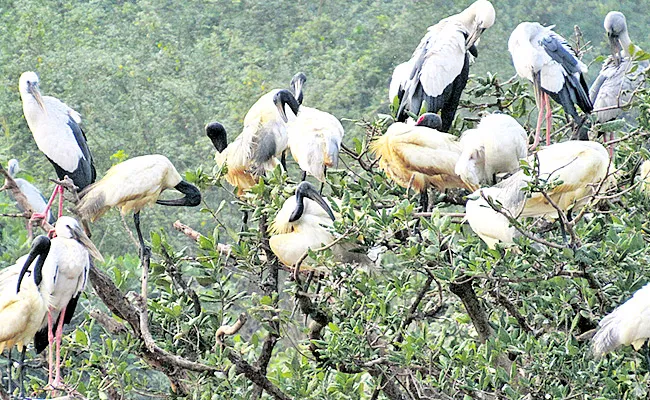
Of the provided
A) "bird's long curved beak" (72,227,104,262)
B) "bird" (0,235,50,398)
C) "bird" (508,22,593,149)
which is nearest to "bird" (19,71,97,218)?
"bird's long curved beak" (72,227,104,262)

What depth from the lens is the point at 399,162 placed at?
379cm

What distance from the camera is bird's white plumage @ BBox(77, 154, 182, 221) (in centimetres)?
443

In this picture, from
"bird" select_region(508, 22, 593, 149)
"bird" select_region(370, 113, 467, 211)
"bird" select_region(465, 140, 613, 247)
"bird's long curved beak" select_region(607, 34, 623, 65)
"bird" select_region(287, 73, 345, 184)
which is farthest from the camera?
"bird's long curved beak" select_region(607, 34, 623, 65)

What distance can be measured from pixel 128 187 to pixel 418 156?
1249 millimetres

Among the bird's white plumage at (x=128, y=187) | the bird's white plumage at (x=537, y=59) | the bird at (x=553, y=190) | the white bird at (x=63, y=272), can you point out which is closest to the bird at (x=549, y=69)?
the bird's white plumage at (x=537, y=59)

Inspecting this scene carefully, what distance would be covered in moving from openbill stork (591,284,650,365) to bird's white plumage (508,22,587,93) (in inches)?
57.5

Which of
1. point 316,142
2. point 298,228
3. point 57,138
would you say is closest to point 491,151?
point 298,228

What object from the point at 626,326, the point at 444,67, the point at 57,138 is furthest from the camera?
the point at 57,138

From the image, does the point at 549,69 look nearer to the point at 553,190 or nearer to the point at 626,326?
the point at 553,190

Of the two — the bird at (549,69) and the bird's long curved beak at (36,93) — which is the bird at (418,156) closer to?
the bird at (549,69)

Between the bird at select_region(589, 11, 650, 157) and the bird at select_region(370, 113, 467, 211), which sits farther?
the bird at select_region(589, 11, 650, 157)

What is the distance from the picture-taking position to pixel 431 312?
361 centimetres

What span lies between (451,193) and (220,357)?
3.78 feet

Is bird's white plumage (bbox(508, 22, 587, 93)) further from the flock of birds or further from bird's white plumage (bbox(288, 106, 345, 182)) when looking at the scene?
bird's white plumage (bbox(288, 106, 345, 182))
